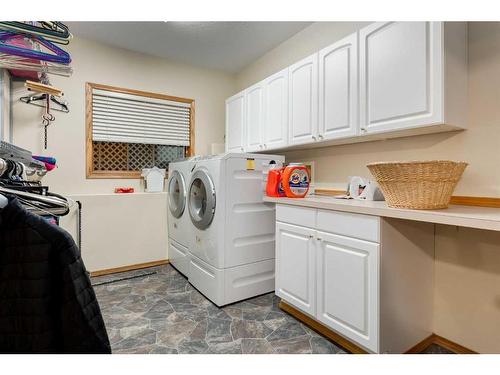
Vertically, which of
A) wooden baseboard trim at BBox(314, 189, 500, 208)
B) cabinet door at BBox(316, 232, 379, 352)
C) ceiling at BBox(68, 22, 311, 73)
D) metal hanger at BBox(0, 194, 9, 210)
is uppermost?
ceiling at BBox(68, 22, 311, 73)

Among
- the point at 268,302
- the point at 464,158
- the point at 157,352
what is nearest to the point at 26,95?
the point at 157,352

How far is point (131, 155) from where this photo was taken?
3.44 meters

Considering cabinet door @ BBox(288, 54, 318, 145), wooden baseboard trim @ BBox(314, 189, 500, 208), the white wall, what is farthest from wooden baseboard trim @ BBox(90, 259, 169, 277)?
wooden baseboard trim @ BBox(314, 189, 500, 208)

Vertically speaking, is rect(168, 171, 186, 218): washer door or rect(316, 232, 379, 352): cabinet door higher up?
rect(168, 171, 186, 218): washer door

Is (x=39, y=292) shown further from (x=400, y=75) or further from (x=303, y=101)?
(x=303, y=101)

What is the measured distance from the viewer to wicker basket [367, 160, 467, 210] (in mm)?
1303

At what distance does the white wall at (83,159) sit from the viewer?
9.47 feet

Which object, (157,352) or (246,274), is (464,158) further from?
(157,352)

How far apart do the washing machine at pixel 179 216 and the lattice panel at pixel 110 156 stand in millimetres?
625

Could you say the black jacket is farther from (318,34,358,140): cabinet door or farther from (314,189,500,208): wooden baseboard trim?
(314,189,500,208): wooden baseboard trim

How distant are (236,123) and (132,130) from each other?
132 centimetres

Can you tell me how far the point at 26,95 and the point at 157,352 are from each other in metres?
2.76

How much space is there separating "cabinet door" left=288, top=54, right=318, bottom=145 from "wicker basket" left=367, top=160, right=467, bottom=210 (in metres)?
0.98

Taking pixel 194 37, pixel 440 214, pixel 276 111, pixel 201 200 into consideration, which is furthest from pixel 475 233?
pixel 194 37
